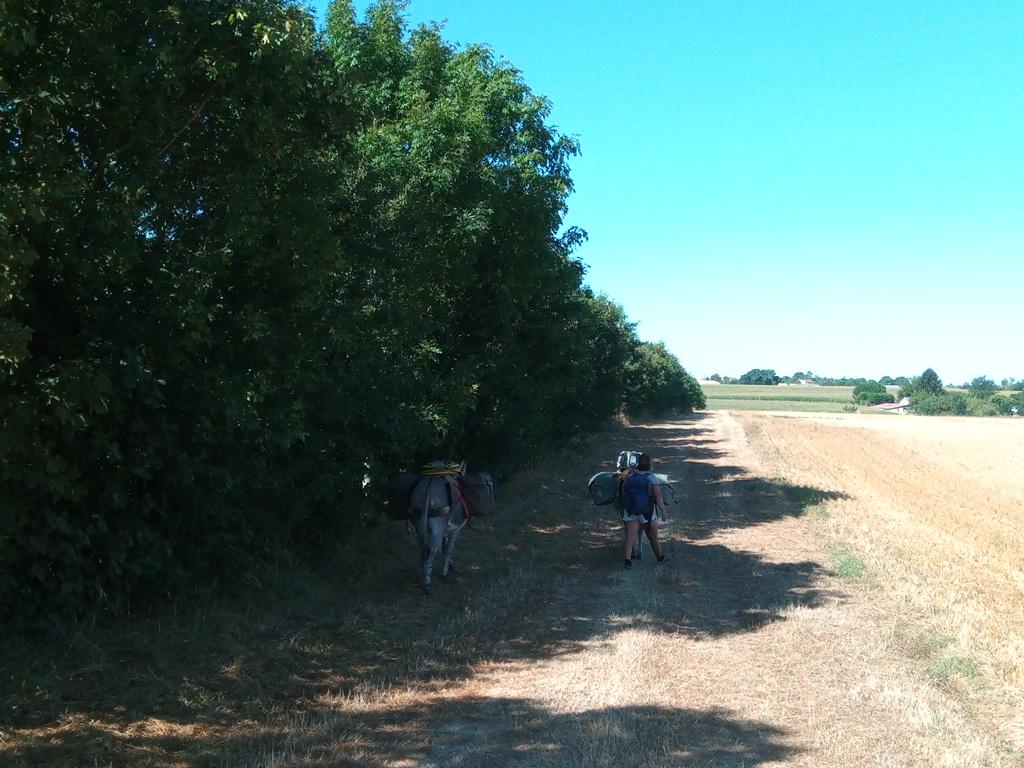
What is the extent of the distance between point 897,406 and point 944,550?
127 meters

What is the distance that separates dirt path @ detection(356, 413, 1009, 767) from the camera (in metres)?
5.29

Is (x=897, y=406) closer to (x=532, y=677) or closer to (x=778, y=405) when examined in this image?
→ (x=778, y=405)

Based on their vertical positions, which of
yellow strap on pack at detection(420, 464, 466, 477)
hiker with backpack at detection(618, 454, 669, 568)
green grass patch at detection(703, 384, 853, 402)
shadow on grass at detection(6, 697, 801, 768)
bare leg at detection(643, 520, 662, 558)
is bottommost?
shadow on grass at detection(6, 697, 801, 768)

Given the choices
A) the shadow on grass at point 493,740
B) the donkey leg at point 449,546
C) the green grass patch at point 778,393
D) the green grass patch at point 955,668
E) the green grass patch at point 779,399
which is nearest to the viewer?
the shadow on grass at point 493,740

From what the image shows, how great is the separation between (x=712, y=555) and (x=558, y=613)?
4.08 metres

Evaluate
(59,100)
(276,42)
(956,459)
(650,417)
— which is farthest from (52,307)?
(650,417)

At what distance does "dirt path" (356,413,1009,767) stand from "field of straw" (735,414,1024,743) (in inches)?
15.0

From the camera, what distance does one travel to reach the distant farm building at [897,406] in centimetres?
12556

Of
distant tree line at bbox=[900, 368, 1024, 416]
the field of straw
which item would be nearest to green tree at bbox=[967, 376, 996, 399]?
distant tree line at bbox=[900, 368, 1024, 416]

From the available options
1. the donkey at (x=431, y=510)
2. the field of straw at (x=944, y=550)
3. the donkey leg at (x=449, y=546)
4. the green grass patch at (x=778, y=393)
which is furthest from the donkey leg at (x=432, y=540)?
the green grass patch at (x=778, y=393)

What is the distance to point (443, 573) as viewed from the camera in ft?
33.8

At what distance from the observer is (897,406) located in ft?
422

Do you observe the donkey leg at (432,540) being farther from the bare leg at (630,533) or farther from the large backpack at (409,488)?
the bare leg at (630,533)

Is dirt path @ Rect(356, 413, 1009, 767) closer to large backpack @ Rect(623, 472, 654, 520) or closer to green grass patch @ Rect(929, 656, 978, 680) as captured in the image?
green grass patch @ Rect(929, 656, 978, 680)
